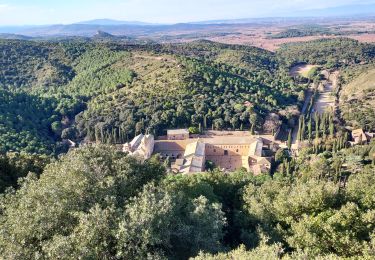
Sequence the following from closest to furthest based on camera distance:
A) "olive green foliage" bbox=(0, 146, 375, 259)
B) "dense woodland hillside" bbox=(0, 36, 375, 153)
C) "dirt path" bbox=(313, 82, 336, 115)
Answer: "olive green foliage" bbox=(0, 146, 375, 259) → "dense woodland hillside" bbox=(0, 36, 375, 153) → "dirt path" bbox=(313, 82, 336, 115)

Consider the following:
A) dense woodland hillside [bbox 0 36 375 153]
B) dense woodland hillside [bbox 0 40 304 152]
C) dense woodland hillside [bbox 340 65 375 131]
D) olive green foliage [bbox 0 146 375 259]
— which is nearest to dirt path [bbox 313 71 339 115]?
dense woodland hillside [bbox 340 65 375 131]

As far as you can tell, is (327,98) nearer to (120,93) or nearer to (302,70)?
(302,70)

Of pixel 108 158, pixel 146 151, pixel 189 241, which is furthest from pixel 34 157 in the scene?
pixel 146 151

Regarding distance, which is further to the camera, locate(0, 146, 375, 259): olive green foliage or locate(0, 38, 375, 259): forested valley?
locate(0, 38, 375, 259): forested valley

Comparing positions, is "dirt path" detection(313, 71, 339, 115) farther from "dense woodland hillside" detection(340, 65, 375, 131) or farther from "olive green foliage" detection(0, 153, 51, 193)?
"olive green foliage" detection(0, 153, 51, 193)

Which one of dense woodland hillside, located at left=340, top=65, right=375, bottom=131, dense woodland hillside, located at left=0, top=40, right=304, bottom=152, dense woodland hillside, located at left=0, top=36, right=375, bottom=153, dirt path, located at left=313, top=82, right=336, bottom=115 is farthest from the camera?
dirt path, located at left=313, top=82, right=336, bottom=115

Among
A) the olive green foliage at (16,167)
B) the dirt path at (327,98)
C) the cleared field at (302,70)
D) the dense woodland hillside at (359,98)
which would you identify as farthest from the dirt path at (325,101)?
the olive green foliage at (16,167)

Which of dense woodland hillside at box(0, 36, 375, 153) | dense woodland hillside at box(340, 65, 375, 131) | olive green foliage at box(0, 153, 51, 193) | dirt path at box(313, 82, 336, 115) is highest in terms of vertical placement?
olive green foliage at box(0, 153, 51, 193)

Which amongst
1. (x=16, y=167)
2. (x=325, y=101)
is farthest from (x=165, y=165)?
(x=325, y=101)

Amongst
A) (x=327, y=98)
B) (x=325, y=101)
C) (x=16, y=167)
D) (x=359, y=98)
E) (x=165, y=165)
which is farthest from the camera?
(x=327, y=98)
